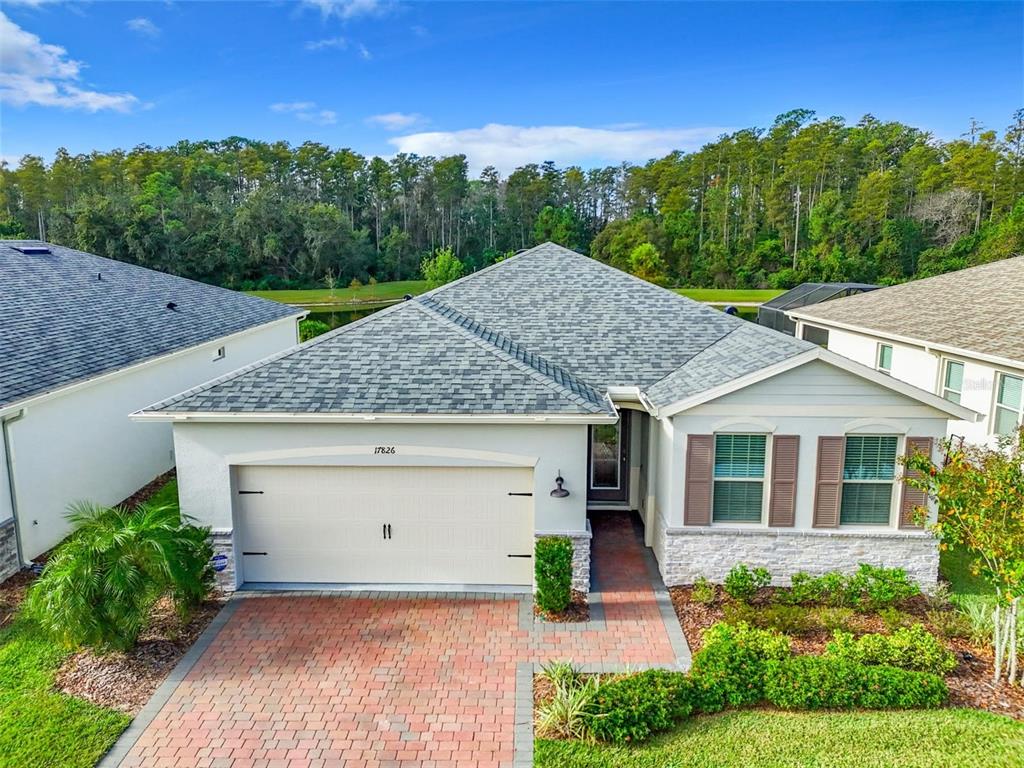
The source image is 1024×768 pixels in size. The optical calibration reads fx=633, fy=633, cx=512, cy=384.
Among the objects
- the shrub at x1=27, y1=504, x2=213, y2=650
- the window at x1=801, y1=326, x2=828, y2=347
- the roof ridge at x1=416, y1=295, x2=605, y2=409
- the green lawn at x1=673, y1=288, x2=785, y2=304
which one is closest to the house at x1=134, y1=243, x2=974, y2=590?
the roof ridge at x1=416, y1=295, x2=605, y2=409

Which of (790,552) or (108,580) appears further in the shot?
(790,552)

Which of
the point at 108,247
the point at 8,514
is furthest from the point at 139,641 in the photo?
the point at 108,247

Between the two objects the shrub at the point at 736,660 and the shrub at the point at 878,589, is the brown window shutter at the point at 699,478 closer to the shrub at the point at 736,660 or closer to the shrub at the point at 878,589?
the shrub at the point at 736,660

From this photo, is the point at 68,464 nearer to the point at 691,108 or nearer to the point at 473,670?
the point at 473,670

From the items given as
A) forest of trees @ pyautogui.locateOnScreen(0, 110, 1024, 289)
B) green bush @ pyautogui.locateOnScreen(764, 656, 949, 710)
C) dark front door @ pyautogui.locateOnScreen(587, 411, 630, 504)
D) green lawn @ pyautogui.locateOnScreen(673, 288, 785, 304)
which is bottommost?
green bush @ pyautogui.locateOnScreen(764, 656, 949, 710)

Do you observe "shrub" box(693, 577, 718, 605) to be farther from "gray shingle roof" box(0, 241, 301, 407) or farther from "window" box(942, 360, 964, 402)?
"gray shingle roof" box(0, 241, 301, 407)

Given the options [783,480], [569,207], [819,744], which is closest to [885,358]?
[783,480]

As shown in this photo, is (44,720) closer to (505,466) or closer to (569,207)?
(505,466)

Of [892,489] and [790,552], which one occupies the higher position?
[892,489]
